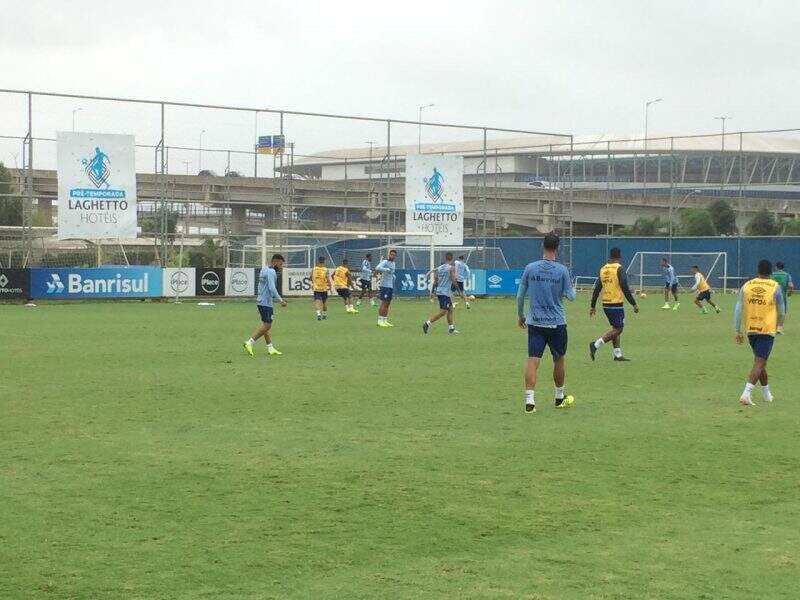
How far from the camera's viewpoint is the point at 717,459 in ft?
33.7

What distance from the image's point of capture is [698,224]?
5875 cm

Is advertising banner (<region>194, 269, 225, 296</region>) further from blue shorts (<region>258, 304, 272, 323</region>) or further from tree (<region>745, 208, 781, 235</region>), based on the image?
tree (<region>745, 208, 781, 235</region>)

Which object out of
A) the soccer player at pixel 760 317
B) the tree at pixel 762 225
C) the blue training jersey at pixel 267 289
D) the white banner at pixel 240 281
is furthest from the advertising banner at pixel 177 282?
the tree at pixel 762 225

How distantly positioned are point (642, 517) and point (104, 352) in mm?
14382

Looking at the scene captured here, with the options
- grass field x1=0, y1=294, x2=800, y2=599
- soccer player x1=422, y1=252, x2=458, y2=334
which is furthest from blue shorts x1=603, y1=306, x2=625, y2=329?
soccer player x1=422, y1=252, x2=458, y2=334

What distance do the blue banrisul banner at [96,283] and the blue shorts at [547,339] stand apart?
91.1 feet

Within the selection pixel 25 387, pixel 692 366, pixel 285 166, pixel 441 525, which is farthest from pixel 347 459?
pixel 285 166

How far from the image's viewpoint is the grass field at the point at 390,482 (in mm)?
6582

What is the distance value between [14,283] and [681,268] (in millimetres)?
31107

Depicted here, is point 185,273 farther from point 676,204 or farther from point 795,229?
point 676,204

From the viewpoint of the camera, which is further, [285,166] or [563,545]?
[285,166]

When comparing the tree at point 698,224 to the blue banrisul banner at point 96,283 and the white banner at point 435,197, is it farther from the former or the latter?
the blue banrisul banner at point 96,283

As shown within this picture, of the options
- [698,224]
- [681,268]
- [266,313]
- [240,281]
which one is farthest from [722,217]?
[266,313]

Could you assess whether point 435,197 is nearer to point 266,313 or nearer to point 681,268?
point 681,268
